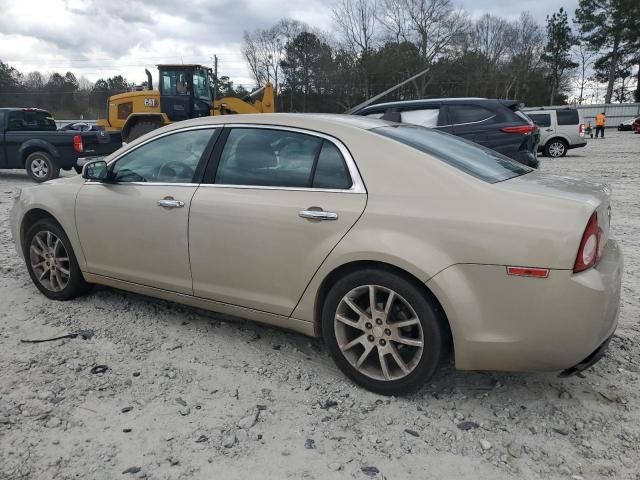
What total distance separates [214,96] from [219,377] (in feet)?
52.5

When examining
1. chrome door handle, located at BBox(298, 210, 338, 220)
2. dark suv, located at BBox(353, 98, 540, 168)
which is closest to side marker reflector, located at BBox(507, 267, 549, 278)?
chrome door handle, located at BBox(298, 210, 338, 220)

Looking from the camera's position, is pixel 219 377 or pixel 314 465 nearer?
pixel 314 465

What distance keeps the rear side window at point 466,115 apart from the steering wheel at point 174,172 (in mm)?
6816

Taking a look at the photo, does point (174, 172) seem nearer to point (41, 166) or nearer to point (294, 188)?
point (294, 188)

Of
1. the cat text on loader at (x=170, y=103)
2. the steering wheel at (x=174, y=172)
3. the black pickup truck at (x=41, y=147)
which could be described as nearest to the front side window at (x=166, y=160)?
the steering wheel at (x=174, y=172)

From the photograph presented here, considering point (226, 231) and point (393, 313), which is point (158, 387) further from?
point (393, 313)

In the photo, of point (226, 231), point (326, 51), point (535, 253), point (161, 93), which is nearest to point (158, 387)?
point (226, 231)

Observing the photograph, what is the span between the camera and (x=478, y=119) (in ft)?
30.5

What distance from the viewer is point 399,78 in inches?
2379

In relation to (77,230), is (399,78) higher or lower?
higher

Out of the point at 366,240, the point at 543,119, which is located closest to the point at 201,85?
the point at 543,119

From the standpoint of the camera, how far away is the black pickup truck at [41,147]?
37.8 feet

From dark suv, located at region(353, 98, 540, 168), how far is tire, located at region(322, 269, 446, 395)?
6743 millimetres

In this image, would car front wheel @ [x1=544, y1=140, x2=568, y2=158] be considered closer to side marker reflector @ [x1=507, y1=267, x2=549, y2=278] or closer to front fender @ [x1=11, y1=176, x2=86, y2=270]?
front fender @ [x1=11, y1=176, x2=86, y2=270]
